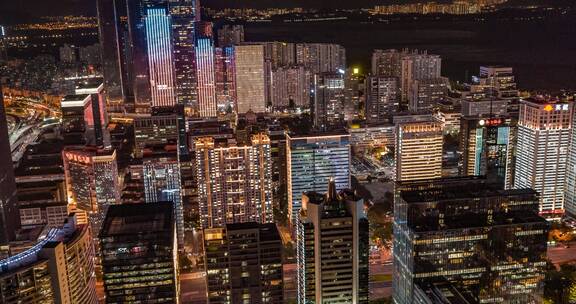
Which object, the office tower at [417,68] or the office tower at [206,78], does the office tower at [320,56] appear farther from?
the office tower at [206,78]

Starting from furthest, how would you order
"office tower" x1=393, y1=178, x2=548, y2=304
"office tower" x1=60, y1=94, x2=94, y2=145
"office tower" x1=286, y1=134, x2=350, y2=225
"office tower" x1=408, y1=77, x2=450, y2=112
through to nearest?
"office tower" x1=408, y1=77, x2=450, y2=112 → "office tower" x1=60, y1=94, x2=94, y2=145 → "office tower" x1=286, y1=134, x2=350, y2=225 → "office tower" x1=393, y1=178, x2=548, y2=304

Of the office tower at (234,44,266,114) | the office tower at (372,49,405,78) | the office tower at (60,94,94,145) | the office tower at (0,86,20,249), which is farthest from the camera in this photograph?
the office tower at (372,49,405,78)

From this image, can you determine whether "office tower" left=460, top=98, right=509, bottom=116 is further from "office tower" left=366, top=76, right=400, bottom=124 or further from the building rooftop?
the building rooftop

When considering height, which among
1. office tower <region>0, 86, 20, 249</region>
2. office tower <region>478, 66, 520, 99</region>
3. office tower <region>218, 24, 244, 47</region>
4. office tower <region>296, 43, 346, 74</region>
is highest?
office tower <region>218, 24, 244, 47</region>

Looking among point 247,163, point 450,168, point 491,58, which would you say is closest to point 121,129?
point 247,163

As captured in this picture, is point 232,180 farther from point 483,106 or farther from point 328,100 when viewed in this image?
point 483,106

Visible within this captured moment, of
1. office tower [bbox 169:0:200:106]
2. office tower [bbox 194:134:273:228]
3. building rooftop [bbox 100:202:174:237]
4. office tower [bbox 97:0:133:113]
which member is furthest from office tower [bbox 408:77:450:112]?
building rooftop [bbox 100:202:174:237]

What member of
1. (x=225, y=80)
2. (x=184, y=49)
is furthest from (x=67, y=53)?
(x=225, y=80)

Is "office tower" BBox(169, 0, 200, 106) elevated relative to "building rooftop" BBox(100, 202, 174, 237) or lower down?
elevated
